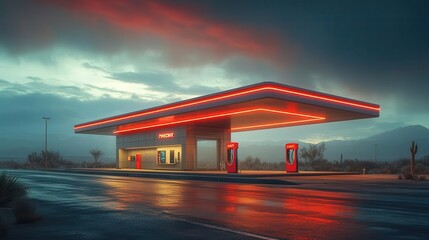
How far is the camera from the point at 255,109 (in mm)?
34812

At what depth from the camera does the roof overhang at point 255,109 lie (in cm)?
2953

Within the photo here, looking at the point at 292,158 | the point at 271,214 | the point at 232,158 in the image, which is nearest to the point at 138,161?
the point at 232,158

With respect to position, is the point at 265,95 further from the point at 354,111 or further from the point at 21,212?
the point at 21,212

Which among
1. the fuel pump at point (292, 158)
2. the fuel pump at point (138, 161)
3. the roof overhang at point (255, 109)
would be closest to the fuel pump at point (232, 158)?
the roof overhang at point (255, 109)

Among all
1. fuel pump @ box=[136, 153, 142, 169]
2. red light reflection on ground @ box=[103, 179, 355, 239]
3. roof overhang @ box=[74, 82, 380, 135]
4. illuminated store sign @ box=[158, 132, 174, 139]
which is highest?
roof overhang @ box=[74, 82, 380, 135]

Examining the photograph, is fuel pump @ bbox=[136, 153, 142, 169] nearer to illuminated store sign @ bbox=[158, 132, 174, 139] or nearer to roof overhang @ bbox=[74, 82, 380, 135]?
illuminated store sign @ bbox=[158, 132, 174, 139]

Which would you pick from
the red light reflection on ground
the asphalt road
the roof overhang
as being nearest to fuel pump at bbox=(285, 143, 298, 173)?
the roof overhang

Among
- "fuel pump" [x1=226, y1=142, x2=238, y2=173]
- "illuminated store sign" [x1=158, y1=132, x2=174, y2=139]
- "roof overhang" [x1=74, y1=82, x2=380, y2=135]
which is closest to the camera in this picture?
"roof overhang" [x1=74, y1=82, x2=380, y2=135]

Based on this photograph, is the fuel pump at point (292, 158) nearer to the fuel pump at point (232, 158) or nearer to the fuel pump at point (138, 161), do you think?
the fuel pump at point (232, 158)

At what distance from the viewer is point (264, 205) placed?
14.2m

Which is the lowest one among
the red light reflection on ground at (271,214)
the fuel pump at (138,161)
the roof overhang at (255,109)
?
the red light reflection on ground at (271,214)

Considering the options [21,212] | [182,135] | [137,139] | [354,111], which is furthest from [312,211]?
[137,139]

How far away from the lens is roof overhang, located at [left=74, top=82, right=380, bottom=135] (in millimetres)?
29531

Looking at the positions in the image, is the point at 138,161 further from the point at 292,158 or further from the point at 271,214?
the point at 271,214
